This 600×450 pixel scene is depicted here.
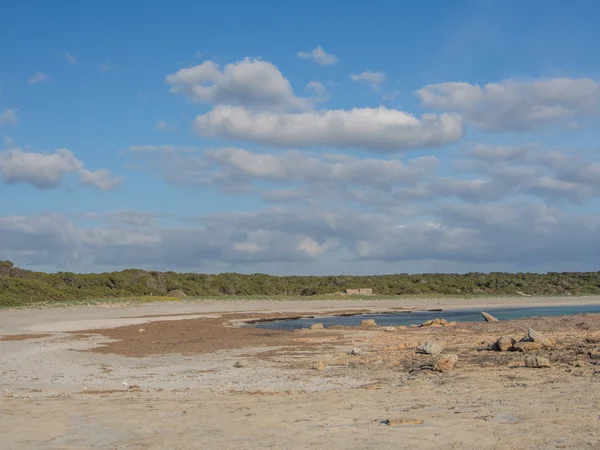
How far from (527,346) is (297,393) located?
7.76 meters

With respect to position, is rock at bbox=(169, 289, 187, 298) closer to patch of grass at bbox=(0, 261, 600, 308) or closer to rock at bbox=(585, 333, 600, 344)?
patch of grass at bbox=(0, 261, 600, 308)

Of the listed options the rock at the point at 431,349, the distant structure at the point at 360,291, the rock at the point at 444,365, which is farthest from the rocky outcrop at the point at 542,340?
the distant structure at the point at 360,291

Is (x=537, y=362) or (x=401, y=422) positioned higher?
(x=537, y=362)

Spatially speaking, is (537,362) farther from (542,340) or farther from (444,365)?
(542,340)

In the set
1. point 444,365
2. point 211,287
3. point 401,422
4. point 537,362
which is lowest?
point 401,422

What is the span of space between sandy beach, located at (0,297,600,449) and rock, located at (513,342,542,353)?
129 mm

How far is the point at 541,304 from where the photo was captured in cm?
6072

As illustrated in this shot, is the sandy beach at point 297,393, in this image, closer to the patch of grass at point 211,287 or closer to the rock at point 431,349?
the rock at point 431,349

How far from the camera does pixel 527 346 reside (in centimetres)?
1719

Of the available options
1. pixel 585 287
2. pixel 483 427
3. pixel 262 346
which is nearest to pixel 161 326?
pixel 262 346

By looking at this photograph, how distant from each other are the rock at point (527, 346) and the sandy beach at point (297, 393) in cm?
13

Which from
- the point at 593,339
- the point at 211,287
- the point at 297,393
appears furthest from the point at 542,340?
the point at 211,287

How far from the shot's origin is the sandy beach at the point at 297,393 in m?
8.70

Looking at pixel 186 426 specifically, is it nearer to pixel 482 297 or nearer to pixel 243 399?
pixel 243 399
